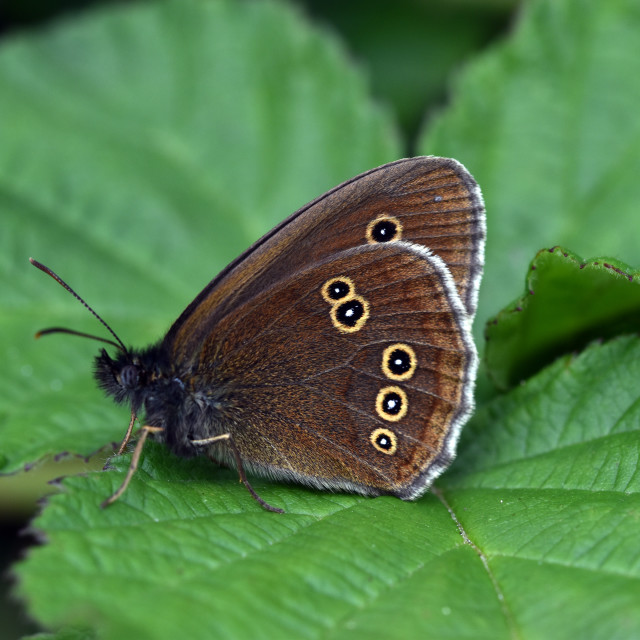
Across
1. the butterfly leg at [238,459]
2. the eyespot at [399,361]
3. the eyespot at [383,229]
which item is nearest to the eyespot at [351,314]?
the eyespot at [399,361]

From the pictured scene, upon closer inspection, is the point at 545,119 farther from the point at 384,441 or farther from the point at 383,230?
the point at 384,441

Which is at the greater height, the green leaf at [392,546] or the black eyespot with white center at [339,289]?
the black eyespot with white center at [339,289]

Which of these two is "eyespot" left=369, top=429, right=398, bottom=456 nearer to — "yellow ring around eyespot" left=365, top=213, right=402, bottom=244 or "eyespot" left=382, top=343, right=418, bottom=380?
"eyespot" left=382, top=343, right=418, bottom=380

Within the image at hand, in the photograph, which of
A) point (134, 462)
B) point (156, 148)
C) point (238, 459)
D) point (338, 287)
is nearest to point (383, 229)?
point (338, 287)

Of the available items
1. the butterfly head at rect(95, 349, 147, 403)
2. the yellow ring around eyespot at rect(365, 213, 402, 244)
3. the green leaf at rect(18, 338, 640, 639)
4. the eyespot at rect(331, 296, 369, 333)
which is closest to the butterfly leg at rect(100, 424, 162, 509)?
the green leaf at rect(18, 338, 640, 639)

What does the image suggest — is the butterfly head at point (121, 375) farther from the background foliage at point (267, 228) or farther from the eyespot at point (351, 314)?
the eyespot at point (351, 314)
